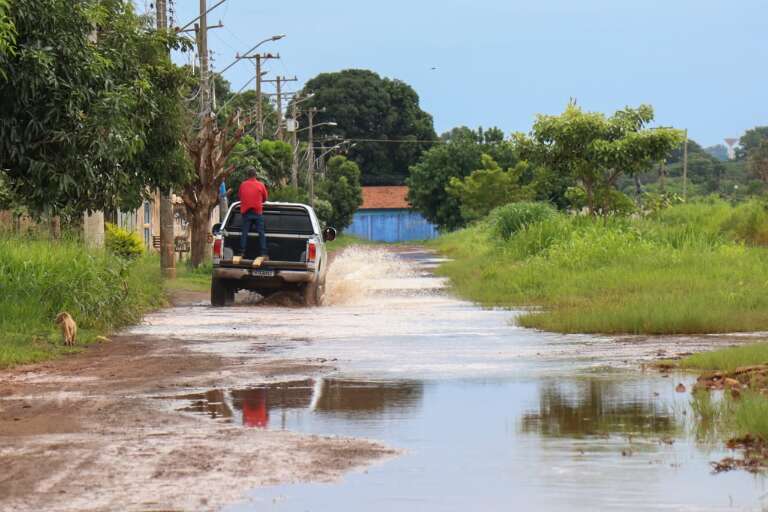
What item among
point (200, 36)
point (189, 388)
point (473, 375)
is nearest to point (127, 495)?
point (189, 388)

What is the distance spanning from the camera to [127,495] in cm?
755

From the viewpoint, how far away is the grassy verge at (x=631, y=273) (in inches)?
714

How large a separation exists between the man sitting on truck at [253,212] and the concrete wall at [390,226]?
9530cm

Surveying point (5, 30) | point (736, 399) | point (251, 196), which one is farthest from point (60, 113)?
point (736, 399)

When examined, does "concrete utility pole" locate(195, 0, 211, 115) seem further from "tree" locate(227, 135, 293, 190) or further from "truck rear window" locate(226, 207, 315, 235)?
"truck rear window" locate(226, 207, 315, 235)

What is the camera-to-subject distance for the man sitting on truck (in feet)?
79.7

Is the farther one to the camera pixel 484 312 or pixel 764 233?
pixel 764 233

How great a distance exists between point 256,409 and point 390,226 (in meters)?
111

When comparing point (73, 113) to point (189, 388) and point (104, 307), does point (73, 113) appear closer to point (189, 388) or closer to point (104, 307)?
point (104, 307)

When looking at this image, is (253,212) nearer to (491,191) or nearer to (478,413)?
(478,413)

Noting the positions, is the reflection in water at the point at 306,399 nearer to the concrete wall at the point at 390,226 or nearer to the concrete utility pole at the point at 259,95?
the concrete utility pole at the point at 259,95

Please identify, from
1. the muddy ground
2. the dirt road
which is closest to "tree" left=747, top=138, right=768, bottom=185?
the dirt road

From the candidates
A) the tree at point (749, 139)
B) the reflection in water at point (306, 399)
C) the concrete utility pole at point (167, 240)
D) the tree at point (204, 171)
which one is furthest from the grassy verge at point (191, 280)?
the tree at point (749, 139)

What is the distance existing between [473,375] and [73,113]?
298 inches
